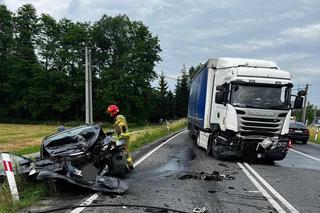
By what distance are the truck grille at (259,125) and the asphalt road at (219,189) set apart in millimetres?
1125

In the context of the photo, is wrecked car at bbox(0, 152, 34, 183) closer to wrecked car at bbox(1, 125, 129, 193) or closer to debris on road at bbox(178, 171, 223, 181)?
wrecked car at bbox(1, 125, 129, 193)

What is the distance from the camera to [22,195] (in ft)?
25.6

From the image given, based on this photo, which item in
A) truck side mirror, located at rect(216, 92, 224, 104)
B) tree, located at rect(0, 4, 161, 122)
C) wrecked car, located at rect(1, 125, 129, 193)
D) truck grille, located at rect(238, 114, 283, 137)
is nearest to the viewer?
wrecked car, located at rect(1, 125, 129, 193)

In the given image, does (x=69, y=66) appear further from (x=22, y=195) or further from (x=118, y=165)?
(x=22, y=195)

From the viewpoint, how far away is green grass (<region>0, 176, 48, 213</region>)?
22.2 feet

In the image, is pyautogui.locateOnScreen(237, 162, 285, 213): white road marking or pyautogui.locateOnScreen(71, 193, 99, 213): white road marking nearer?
pyautogui.locateOnScreen(71, 193, 99, 213): white road marking

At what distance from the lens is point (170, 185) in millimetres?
9305

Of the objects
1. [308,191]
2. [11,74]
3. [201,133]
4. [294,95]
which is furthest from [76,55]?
[308,191]

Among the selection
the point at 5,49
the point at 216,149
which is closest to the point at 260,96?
the point at 216,149

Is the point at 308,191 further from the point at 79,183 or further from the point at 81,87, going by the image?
the point at 81,87

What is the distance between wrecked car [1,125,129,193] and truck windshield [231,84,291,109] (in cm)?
550

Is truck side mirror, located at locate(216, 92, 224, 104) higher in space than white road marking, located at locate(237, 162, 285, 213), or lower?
higher

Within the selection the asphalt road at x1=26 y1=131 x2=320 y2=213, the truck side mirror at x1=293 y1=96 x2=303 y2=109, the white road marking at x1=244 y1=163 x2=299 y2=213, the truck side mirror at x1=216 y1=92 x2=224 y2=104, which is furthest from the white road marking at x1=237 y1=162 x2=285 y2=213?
the truck side mirror at x1=293 y1=96 x2=303 y2=109

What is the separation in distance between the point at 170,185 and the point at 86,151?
2.06m
